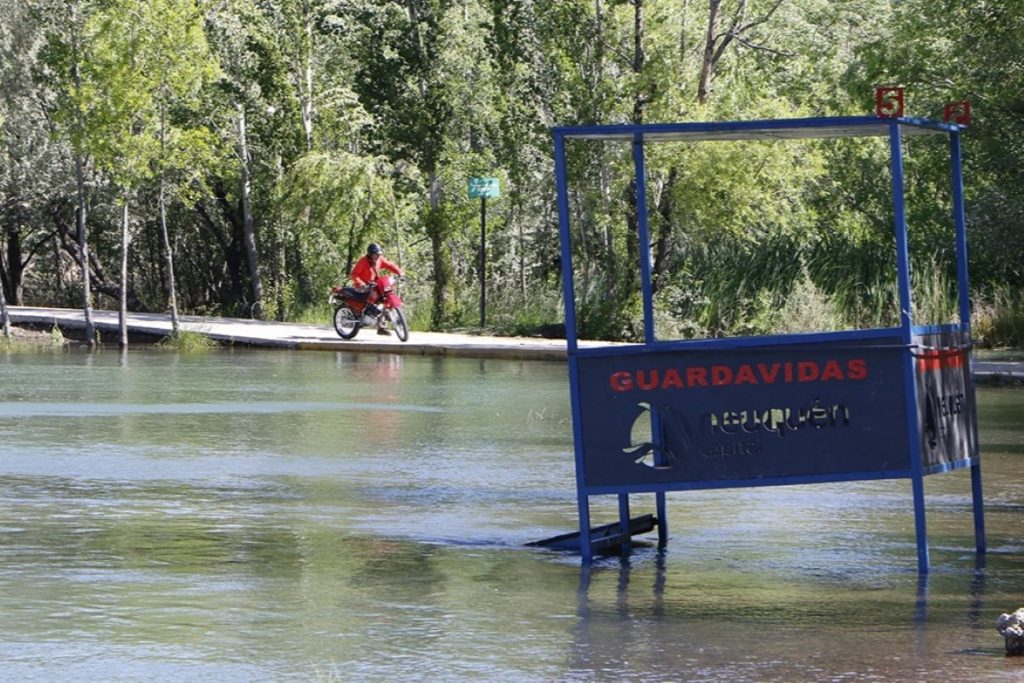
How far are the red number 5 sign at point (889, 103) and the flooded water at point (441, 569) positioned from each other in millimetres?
2259

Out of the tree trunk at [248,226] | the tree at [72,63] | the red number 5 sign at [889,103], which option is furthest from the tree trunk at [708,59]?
the red number 5 sign at [889,103]

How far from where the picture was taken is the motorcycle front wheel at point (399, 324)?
109 feet

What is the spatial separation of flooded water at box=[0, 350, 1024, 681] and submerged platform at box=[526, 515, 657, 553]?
0.17m

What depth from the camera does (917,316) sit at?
29906mm

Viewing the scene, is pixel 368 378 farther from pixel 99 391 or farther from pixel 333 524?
pixel 333 524

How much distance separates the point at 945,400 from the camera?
1030 centimetres

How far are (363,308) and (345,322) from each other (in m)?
0.44

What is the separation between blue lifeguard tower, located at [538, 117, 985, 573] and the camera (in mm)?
9758

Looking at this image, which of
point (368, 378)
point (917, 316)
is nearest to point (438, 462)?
point (368, 378)

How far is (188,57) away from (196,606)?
85.7 ft

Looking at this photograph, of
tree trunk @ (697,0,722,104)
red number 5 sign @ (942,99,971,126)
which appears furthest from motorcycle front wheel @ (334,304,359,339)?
red number 5 sign @ (942,99,971,126)

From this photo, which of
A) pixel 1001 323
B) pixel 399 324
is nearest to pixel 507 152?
pixel 399 324

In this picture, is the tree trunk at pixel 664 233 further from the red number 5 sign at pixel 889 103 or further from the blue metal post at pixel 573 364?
the red number 5 sign at pixel 889 103

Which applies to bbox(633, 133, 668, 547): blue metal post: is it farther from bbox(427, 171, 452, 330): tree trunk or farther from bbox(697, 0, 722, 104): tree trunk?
bbox(427, 171, 452, 330): tree trunk
